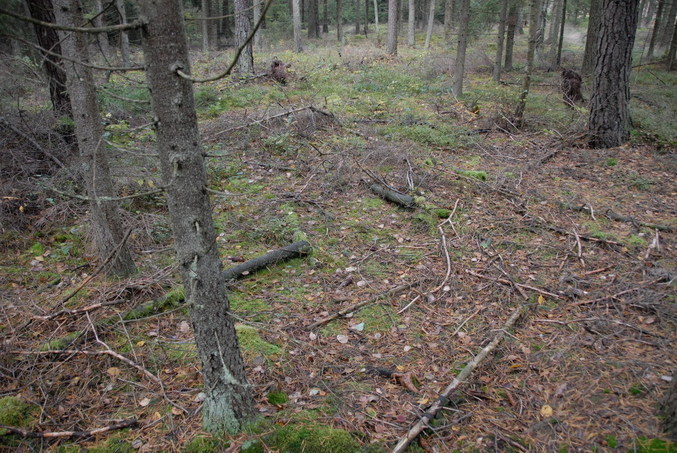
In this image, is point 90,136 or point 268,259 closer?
point 90,136

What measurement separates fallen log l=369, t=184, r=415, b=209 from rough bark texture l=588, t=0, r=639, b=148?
16.8ft

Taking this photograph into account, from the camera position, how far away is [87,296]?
4254 mm

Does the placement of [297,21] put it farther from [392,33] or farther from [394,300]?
[394,300]

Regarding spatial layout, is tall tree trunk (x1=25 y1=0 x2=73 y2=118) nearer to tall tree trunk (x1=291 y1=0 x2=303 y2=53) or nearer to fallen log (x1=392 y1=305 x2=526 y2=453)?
fallen log (x1=392 y1=305 x2=526 y2=453)

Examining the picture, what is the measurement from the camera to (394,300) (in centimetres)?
461

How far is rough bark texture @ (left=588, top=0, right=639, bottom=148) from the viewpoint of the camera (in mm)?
8195

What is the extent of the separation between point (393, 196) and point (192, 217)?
15.0 feet

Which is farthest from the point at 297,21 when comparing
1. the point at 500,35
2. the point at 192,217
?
the point at 192,217

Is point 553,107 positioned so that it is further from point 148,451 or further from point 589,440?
point 148,451

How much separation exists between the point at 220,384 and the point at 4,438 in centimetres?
155

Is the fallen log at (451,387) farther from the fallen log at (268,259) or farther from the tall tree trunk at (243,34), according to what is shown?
the tall tree trunk at (243,34)

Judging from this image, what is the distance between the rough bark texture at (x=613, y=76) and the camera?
8195mm

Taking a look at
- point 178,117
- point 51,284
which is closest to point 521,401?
point 178,117

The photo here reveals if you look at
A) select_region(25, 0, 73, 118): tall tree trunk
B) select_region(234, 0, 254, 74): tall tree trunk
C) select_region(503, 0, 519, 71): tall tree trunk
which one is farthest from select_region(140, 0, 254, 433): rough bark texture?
select_region(503, 0, 519, 71): tall tree trunk
